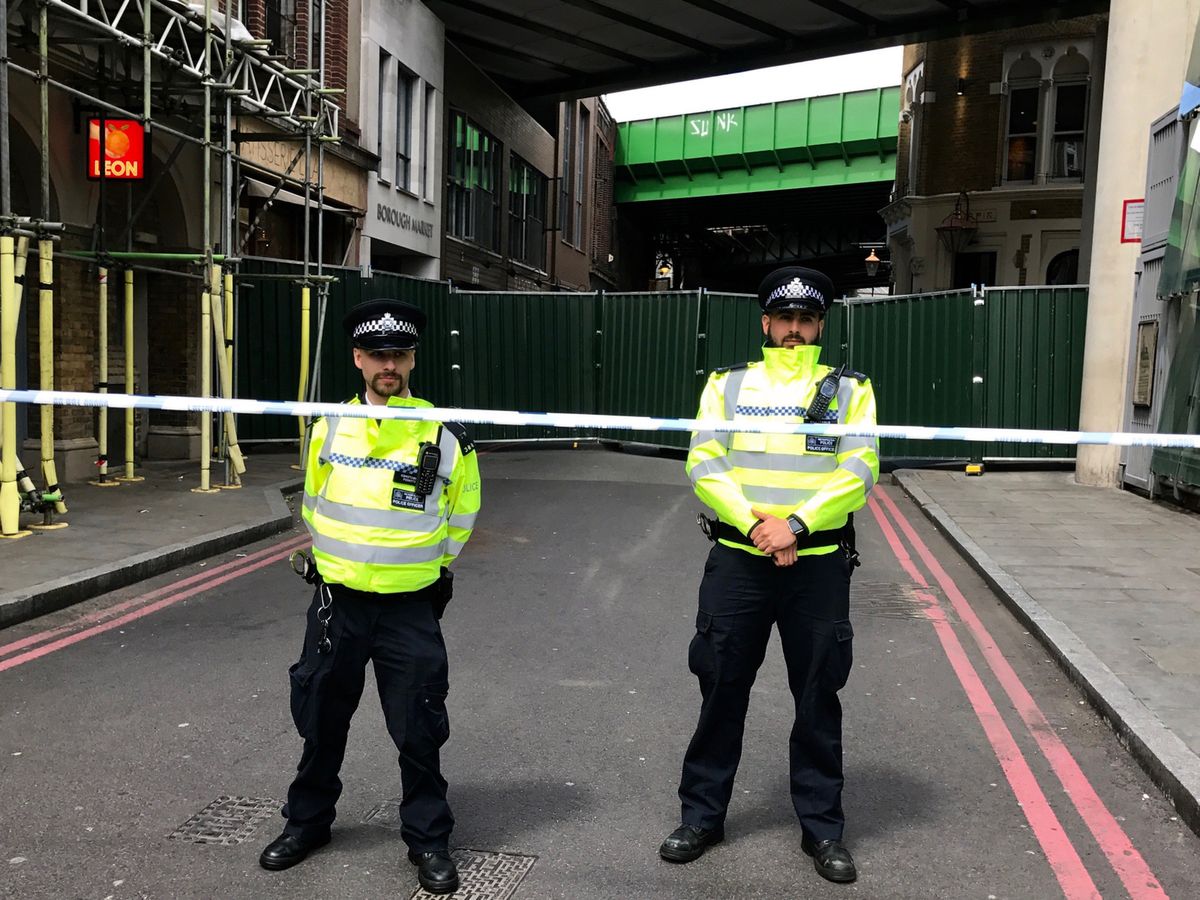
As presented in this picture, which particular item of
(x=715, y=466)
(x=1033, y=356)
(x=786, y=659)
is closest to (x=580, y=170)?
(x=1033, y=356)

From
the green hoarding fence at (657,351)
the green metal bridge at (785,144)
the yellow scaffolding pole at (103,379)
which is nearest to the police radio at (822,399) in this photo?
the yellow scaffolding pole at (103,379)

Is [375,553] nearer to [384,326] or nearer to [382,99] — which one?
[384,326]

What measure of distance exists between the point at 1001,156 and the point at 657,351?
41.7 feet

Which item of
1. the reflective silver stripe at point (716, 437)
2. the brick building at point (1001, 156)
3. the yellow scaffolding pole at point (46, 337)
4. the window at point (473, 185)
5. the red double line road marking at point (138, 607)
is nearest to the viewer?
the reflective silver stripe at point (716, 437)

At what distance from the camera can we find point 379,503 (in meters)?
3.50

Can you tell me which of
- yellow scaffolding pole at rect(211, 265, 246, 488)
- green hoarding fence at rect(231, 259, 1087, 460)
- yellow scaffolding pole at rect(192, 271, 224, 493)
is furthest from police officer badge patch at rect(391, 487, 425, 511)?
green hoarding fence at rect(231, 259, 1087, 460)

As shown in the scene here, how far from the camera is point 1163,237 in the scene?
13.1 metres

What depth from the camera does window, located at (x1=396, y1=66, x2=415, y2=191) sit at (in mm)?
22031

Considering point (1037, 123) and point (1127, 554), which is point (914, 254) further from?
point (1127, 554)

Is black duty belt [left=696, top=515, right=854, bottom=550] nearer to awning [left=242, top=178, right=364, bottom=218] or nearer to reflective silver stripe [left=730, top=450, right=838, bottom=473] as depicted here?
reflective silver stripe [left=730, top=450, right=838, bottom=473]

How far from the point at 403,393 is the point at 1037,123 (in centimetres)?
2540

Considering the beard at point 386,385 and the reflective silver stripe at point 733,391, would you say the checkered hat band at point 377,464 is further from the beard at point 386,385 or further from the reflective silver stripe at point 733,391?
the reflective silver stripe at point 733,391

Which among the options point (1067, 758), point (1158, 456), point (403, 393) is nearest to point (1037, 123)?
point (1158, 456)

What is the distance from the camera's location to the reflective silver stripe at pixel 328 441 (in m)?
3.58
